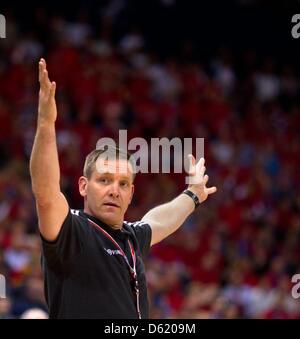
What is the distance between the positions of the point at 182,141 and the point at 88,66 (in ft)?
5.85

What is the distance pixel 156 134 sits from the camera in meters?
11.6

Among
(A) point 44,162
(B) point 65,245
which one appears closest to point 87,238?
(B) point 65,245

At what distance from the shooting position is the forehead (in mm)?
3615

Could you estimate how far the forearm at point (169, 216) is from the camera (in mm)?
4324

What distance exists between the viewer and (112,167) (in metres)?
3.62

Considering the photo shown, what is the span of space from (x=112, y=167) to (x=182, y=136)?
820 cm

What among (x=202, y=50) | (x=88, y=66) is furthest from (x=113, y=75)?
(x=202, y=50)

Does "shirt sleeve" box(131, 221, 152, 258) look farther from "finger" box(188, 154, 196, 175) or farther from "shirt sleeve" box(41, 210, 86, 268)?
"shirt sleeve" box(41, 210, 86, 268)

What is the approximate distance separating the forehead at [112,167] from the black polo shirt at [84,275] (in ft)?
0.75

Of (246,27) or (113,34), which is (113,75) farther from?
(246,27)
